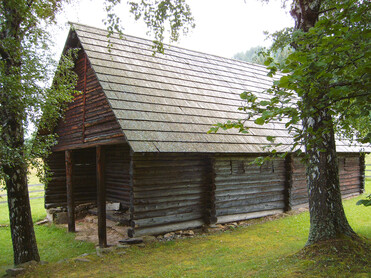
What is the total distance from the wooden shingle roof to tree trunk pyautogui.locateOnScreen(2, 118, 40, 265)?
2217mm

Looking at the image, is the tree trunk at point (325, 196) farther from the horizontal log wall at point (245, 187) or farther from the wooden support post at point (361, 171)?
the wooden support post at point (361, 171)

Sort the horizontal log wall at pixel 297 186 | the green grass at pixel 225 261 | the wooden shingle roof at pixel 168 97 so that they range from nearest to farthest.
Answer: the green grass at pixel 225 261 → the wooden shingle roof at pixel 168 97 → the horizontal log wall at pixel 297 186

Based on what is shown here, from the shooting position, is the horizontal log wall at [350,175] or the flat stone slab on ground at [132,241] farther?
the horizontal log wall at [350,175]

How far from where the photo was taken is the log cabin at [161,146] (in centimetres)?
772

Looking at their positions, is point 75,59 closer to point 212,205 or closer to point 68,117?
point 68,117

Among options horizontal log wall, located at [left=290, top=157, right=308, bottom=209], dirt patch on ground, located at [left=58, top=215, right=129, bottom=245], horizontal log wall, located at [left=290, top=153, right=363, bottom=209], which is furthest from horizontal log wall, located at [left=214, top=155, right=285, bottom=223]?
dirt patch on ground, located at [left=58, top=215, right=129, bottom=245]

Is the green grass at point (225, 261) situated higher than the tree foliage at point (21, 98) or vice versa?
the tree foliage at point (21, 98)

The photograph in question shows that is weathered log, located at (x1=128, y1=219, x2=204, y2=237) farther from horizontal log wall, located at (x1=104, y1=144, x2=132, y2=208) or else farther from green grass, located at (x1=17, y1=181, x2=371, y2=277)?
horizontal log wall, located at (x1=104, y1=144, x2=132, y2=208)

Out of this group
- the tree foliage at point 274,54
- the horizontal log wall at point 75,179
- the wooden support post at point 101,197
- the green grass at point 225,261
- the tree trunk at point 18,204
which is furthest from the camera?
the horizontal log wall at point 75,179

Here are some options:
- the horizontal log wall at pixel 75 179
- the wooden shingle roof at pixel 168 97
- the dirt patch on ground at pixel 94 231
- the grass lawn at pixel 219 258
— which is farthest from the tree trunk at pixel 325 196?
the horizontal log wall at pixel 75 179

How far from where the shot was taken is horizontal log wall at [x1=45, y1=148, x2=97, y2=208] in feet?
37.7

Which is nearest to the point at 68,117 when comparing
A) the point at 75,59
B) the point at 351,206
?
the point at 75,59

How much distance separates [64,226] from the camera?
35.3 feet

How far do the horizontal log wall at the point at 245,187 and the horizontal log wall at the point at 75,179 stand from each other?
5.63 m
